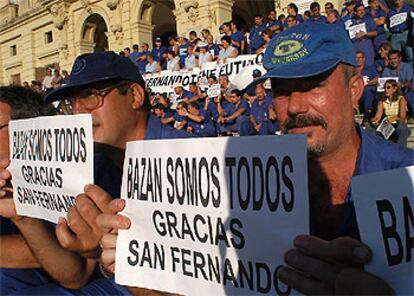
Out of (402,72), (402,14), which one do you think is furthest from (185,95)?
(402,72)

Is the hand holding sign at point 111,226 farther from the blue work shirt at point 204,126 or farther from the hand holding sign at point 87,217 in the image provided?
the blue work shirt at point 204,126

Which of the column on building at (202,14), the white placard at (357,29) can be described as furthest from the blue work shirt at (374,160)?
the column on building at (202,14)

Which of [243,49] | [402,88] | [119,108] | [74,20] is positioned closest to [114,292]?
[119,108]

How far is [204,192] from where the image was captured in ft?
5.06

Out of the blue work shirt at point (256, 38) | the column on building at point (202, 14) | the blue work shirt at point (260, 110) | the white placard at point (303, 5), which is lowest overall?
the blue work shirt at point (260, 110)

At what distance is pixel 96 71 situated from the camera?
2281mm

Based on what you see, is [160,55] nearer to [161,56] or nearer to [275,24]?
[161,56]

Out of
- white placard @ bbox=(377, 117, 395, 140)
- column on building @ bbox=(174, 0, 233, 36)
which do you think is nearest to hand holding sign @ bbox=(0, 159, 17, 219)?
white placard @ bbox=(377, 117, 395, 140)

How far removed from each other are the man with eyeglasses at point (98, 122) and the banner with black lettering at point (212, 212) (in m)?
0.49

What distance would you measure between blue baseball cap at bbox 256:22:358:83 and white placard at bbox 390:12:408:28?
596 centimetres

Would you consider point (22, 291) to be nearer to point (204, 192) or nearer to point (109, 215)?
point (109, 215)

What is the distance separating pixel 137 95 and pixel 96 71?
28 centimetres

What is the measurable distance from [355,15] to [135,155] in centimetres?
690

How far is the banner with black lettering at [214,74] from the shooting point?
9148mm
